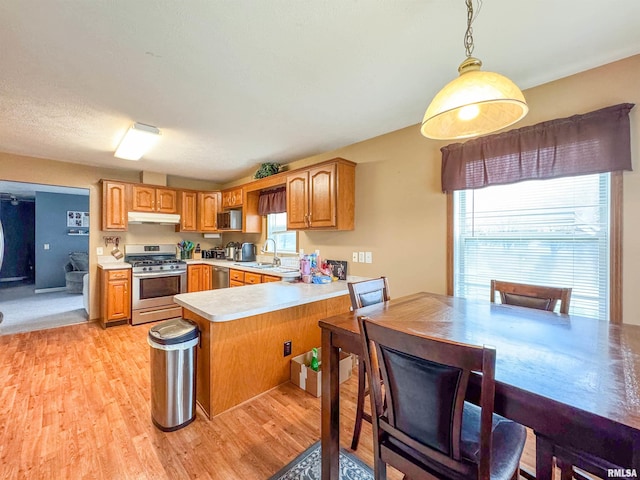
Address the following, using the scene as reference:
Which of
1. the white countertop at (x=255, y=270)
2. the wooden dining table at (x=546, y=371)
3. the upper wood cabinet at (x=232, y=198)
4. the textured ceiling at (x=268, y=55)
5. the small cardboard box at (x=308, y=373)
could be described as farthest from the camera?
the upper wood cabinet at (x=232, y=198)

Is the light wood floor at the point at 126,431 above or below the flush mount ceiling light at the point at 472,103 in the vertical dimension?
below

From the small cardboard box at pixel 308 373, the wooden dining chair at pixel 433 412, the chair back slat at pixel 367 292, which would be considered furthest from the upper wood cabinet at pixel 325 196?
the wooden dining chair at pixel 433 412

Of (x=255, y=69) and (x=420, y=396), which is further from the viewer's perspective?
(x=255, y=69)

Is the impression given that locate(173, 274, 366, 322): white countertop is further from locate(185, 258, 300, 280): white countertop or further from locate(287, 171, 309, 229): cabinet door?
locate(287, 171, 309, 229): cabinet door

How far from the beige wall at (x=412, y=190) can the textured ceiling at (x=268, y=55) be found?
166 mm

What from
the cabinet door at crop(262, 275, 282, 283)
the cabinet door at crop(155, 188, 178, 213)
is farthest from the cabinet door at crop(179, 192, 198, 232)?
the cabinet door at crop(262, 275, 282, 283)

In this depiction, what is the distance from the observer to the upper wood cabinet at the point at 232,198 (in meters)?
4.72

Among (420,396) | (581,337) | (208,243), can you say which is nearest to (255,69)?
(420,396)

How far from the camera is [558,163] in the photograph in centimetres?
190

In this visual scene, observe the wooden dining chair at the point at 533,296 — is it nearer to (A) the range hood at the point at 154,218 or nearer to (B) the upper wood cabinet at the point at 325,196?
(B) the upper wood cabinet at the point at 325,196

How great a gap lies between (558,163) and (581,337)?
132 cm

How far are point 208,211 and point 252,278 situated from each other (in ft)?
6.71

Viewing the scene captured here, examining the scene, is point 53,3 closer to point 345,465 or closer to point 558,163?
point 345,465

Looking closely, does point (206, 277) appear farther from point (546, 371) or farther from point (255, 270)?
point (546, 371)
